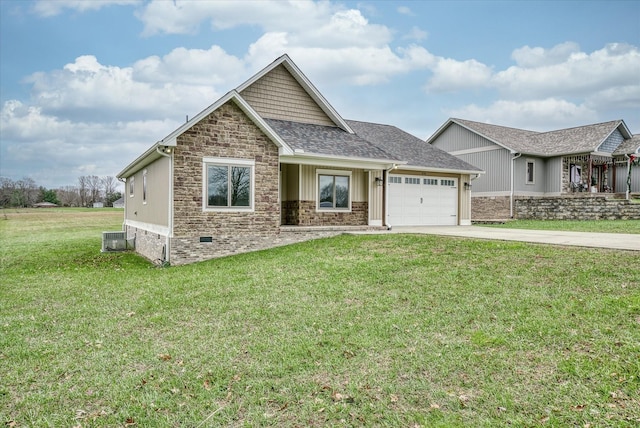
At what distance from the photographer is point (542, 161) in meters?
28.0

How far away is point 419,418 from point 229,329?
3.50m

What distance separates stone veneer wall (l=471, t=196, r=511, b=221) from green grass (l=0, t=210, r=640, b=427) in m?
17.3

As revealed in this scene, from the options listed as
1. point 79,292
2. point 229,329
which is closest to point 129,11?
point 79,292

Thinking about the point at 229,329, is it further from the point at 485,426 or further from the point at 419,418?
the point at 485,426

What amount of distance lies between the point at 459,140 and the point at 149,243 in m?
22.6

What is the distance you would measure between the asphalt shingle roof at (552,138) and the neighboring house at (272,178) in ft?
28.7

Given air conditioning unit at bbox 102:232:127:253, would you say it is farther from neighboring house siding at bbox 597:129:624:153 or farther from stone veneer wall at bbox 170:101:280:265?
neighboring house siding at bbox 597:129:624:153

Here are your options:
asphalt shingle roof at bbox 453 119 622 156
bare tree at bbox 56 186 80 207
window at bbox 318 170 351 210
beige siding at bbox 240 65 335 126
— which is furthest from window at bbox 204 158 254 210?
bare tree at bbox 56 186 80 207

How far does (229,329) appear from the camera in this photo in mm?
6523

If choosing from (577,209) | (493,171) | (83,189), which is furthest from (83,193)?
(577,209)

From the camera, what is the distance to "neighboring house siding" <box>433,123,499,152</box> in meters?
28.4

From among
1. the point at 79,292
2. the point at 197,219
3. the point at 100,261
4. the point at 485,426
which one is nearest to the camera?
the point at 485,426

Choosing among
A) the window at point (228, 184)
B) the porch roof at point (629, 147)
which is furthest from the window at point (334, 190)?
the porch roof at point (629, 147)

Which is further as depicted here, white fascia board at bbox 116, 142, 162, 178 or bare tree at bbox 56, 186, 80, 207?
bare tree at bbox 56, 186, 80, 207
